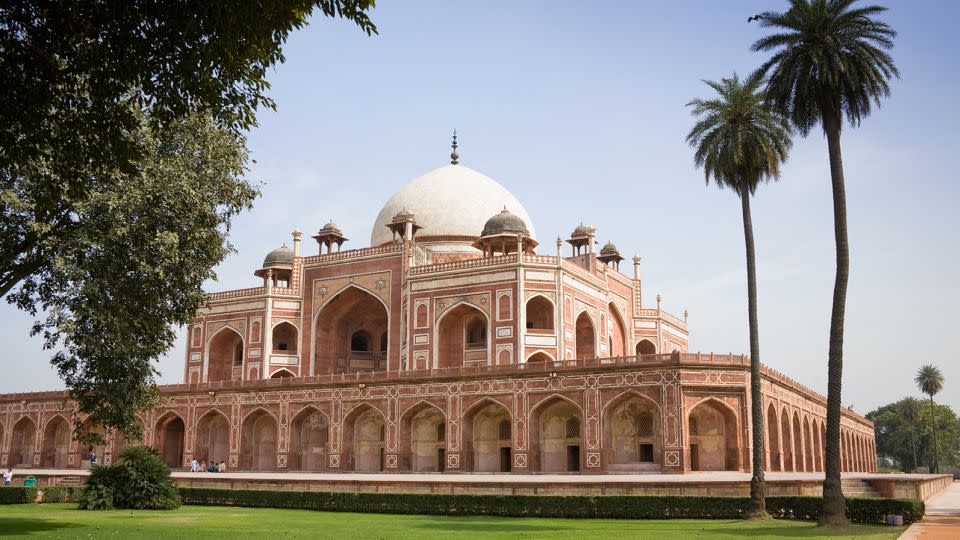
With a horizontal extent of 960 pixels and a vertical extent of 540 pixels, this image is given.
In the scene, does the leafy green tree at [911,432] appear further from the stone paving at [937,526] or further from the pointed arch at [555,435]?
the stone paving at [937,526]

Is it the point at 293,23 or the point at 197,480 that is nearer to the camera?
the point at 293,23

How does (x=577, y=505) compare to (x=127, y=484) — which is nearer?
(x=577, y=505)

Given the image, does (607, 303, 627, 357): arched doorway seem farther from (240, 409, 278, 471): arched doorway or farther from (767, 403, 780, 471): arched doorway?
(240, 409, 278, 471): arched doorway

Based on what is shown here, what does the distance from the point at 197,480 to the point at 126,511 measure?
252 inches

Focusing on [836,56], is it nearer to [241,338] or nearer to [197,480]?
[197,480]

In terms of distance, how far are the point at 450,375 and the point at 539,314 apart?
7.40 meters

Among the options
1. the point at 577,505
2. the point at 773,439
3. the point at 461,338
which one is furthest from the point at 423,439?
the point at 577,505

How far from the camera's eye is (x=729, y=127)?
1959 centimetres

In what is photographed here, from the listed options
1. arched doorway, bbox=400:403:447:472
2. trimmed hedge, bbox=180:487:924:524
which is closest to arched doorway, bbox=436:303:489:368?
arched doorway, bbox=400:403:447:472

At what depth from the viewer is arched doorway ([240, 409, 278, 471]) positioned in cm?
3547

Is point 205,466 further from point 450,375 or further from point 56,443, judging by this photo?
point 450,375

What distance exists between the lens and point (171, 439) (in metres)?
38.9

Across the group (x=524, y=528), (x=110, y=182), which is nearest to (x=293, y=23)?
(x=110, y=182)

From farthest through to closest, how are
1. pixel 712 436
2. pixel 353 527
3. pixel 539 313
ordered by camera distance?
pixel 539 313 < pixel 712 436 < pixel 353 527
